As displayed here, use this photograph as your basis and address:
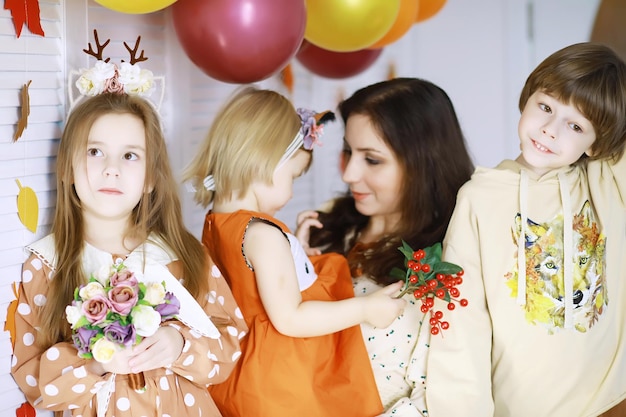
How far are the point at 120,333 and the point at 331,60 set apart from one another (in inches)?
67.3

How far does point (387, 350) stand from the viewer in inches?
91.0

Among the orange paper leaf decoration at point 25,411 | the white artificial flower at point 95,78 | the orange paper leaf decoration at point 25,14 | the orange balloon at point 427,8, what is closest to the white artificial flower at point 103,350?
the orange paper leaf decoration at point 25,411

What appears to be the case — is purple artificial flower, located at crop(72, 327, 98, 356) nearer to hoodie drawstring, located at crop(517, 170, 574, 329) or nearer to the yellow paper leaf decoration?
the yellow paper leaf decoration

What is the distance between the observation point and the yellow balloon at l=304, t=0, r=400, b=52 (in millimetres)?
2518

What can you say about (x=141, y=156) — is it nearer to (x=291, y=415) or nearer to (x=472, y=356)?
(x=291, y=415)

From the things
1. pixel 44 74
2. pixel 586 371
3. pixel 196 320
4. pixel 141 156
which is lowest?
pixel 586 371

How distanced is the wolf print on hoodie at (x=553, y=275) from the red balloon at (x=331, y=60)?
1.18 meters

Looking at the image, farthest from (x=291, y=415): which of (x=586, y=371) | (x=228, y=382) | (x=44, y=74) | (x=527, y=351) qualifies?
(x=44, y=74)

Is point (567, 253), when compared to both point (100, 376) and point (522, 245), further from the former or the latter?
point (100, 376)

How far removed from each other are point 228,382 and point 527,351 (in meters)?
0.83

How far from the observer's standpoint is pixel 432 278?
213 cm

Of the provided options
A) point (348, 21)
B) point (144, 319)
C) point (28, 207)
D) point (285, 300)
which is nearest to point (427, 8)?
point (348, 21)

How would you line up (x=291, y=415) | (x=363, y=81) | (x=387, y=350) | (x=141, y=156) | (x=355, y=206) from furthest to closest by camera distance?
(x=363, y=81), (x=355, y=206), (x=387, y=350), (x=291, y=415), (x=141, y=156)

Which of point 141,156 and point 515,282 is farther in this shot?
point 515,282
